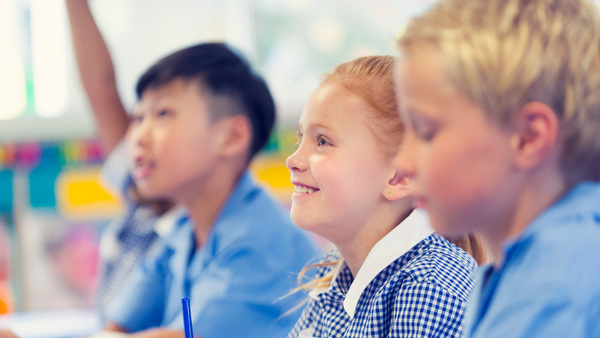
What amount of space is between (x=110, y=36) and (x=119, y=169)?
31.8 inches

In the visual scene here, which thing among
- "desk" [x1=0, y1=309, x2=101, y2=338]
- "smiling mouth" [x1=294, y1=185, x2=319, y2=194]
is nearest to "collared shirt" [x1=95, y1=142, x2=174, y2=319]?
"desk" [x1=0, y1=309, x2=101, y2=338]

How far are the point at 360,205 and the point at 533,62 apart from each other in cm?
38

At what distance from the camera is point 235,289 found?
102 cm

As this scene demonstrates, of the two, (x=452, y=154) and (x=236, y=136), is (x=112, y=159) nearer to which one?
(x=236, y=136)

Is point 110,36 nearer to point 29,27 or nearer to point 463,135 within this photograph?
point 29,27

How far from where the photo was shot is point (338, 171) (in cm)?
78

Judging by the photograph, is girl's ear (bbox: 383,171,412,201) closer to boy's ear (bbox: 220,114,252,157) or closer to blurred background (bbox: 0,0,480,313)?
boy's ear (bbox: 220,114,252,157)

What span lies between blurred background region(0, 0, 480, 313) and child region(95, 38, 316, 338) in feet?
2.50

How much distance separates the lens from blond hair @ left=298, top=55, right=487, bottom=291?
2.63 feet

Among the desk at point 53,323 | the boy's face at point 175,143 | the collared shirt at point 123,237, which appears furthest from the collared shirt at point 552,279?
the desk at point 53,323

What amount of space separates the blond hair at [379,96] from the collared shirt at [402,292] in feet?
0.23

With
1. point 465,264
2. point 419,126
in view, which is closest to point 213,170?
point 465,264

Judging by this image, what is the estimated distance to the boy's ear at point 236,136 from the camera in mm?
1286

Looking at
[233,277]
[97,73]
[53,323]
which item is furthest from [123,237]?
[53,323]
